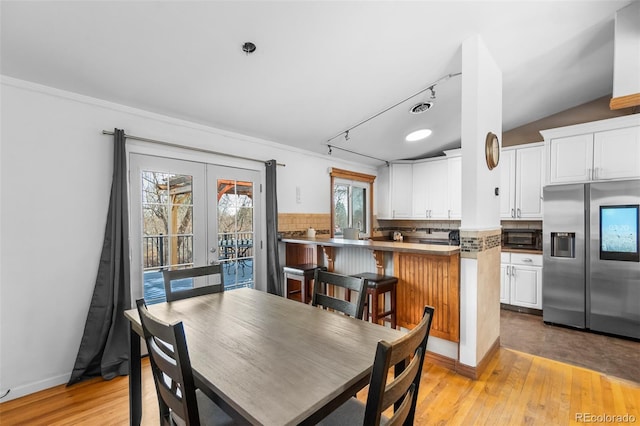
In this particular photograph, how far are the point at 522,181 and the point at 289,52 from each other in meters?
3.82

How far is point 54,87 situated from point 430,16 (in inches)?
117

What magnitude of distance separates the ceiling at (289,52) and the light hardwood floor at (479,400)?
2.42 m

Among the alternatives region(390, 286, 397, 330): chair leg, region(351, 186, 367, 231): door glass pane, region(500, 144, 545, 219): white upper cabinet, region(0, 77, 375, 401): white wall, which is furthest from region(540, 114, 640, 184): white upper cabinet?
region(0, 77, 375, 401): white wall

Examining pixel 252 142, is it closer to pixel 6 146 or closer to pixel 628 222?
pixel 6 146

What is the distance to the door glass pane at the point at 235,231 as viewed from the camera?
11.2 ft

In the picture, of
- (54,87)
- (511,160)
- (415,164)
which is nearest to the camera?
(54,87)

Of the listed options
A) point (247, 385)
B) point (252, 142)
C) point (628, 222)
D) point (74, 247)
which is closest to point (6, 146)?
point (74, 247)

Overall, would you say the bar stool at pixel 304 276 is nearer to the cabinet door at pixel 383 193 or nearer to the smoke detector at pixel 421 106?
the smoke detector at pixel 421 106

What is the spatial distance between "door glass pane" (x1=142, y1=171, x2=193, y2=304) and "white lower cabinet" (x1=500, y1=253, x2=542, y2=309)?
423 cm

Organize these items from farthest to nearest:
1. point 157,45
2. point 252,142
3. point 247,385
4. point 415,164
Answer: point 415,164, point 252,142, point 157,45, point 247,385

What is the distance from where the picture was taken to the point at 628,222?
10.3 feet

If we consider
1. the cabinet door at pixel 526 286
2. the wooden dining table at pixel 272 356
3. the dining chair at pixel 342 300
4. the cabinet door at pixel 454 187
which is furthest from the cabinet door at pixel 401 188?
the wooden dining table at pixel 272 356

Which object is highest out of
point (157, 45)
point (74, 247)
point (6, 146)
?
point (157, 45)

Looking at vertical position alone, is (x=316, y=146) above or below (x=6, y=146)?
above
